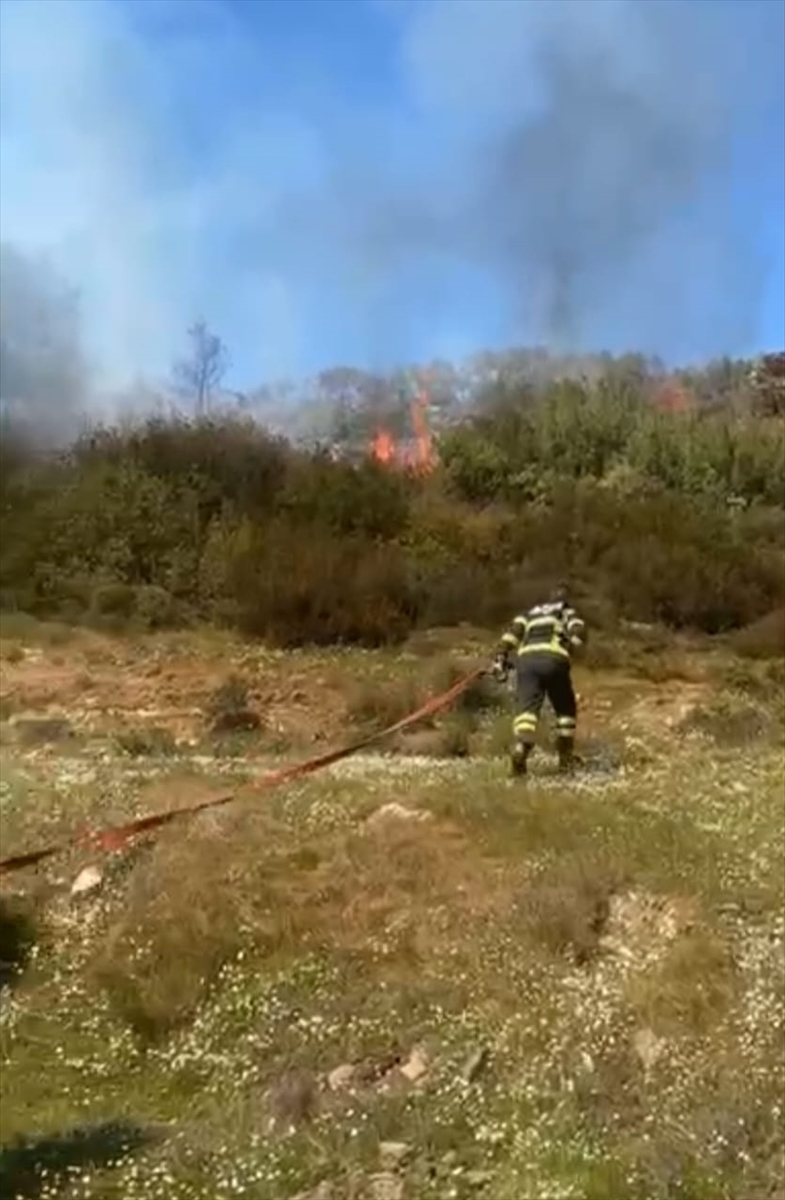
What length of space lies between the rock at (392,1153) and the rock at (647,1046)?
4.96 ft

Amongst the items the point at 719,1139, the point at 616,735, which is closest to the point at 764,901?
the point at 719,1139

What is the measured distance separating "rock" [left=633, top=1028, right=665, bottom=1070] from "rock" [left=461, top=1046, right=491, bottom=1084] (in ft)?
2.84

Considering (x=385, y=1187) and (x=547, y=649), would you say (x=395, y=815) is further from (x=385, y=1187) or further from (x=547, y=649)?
(x=385, y=1187)

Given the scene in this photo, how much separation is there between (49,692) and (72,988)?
10856 millimetres

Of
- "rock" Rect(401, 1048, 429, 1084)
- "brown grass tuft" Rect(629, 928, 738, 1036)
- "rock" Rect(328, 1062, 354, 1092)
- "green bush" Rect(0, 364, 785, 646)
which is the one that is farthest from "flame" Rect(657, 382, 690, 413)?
"rock" Rect(328, 1062, 354, 1092)

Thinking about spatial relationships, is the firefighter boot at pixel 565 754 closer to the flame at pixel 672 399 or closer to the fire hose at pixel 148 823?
the fire hose at pixel 148 823

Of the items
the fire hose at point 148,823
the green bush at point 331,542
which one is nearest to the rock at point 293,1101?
the fire hose at point 148,823

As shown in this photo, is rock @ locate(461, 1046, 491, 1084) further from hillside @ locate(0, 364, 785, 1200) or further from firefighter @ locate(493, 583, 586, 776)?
firefighter @ locate(493, 583, 586, 776)

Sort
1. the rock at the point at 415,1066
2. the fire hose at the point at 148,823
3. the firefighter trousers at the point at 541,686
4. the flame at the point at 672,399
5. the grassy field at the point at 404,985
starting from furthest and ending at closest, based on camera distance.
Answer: the flame at the point at 672,399, the firefighter trousers at the point at 541,686, the fire hose at the point at 148,823, the rock at the point at 415,1066, the grassy field at the point at 404,985

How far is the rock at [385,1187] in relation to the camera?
8438 millimetres

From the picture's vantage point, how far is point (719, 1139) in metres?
8.60

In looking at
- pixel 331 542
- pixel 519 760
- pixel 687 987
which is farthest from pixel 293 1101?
pixel 331 542

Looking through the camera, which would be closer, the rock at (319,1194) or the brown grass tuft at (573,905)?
the rock at (319,1194)

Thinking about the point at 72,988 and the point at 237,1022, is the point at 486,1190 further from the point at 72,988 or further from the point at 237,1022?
the point at 72,988
